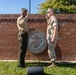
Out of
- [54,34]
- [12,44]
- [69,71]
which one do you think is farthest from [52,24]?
[12,44]

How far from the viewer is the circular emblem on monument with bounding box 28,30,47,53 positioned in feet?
37.2

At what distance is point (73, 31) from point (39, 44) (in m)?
1.33

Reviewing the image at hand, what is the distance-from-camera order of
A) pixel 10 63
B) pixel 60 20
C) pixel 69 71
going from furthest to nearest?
1. pixel 60 20
2. pixel 10 63
3. pixel 69 71

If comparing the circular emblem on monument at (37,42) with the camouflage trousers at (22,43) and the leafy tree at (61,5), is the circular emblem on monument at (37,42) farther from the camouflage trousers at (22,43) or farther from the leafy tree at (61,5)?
the leafy tree at (61,5)

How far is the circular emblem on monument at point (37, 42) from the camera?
37.2 ft

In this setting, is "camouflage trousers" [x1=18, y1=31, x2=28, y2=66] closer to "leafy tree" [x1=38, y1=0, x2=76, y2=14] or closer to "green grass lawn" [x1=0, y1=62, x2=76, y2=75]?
"green grass lawn" [x1=0, y1=62, x2=76, y2=75]

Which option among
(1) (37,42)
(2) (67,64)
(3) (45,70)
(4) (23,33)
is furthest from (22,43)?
(2) (67,64)

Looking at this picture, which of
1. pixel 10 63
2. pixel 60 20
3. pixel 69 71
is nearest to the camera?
pixel 69 71

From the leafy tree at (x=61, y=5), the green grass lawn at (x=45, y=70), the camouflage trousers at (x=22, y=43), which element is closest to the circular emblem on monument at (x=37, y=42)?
the green grass lawn at (x=45, y=70)

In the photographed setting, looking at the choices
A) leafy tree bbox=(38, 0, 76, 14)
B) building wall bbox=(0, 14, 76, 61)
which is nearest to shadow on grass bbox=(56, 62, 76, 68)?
building wall bbox=(0, 14, 76, 61)

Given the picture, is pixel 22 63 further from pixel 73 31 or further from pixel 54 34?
pixel 73 31

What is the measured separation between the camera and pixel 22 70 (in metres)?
9.41

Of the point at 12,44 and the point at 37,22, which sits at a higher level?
the point at 37,22

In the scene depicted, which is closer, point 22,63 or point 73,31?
point 22,63
